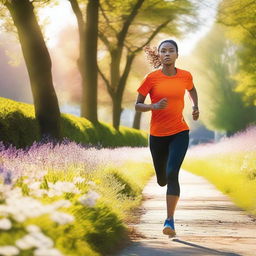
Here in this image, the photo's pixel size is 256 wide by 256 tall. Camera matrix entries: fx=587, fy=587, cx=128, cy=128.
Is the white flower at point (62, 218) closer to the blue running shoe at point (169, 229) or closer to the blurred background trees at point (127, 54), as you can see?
the blue running shoe at point (169, 229)

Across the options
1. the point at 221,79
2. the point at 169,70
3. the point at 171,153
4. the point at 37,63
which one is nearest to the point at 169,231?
the point at 171,153

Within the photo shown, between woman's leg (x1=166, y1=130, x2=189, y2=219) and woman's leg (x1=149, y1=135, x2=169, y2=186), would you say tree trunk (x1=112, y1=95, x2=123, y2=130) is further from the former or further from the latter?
woman's leg (x1=166, y1=130, x2=189, y2=219)

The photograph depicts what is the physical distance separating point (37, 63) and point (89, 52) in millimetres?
9850

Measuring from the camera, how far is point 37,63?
13453mm

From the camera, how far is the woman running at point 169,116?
6926mm

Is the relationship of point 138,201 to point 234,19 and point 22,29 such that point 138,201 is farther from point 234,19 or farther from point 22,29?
point 234,19

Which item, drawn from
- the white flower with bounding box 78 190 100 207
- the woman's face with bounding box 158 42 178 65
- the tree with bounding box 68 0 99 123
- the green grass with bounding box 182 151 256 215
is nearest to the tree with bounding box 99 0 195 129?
the tree with bounding box 68 0 99 123

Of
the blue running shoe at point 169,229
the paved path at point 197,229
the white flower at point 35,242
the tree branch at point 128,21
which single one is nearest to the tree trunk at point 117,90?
the tree branch at point 128,21

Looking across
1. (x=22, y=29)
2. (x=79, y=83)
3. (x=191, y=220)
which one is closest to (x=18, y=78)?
(x=79, y=83)

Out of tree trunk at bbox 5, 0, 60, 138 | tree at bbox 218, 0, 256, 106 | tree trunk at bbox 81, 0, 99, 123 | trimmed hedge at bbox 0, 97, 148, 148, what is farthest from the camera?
tree at bbox 218, 0, 256, 106

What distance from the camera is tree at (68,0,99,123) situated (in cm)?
2286

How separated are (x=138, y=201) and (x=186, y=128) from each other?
3.68 meters

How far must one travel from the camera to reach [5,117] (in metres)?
11.1

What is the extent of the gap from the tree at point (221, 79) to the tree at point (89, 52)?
22.6m
